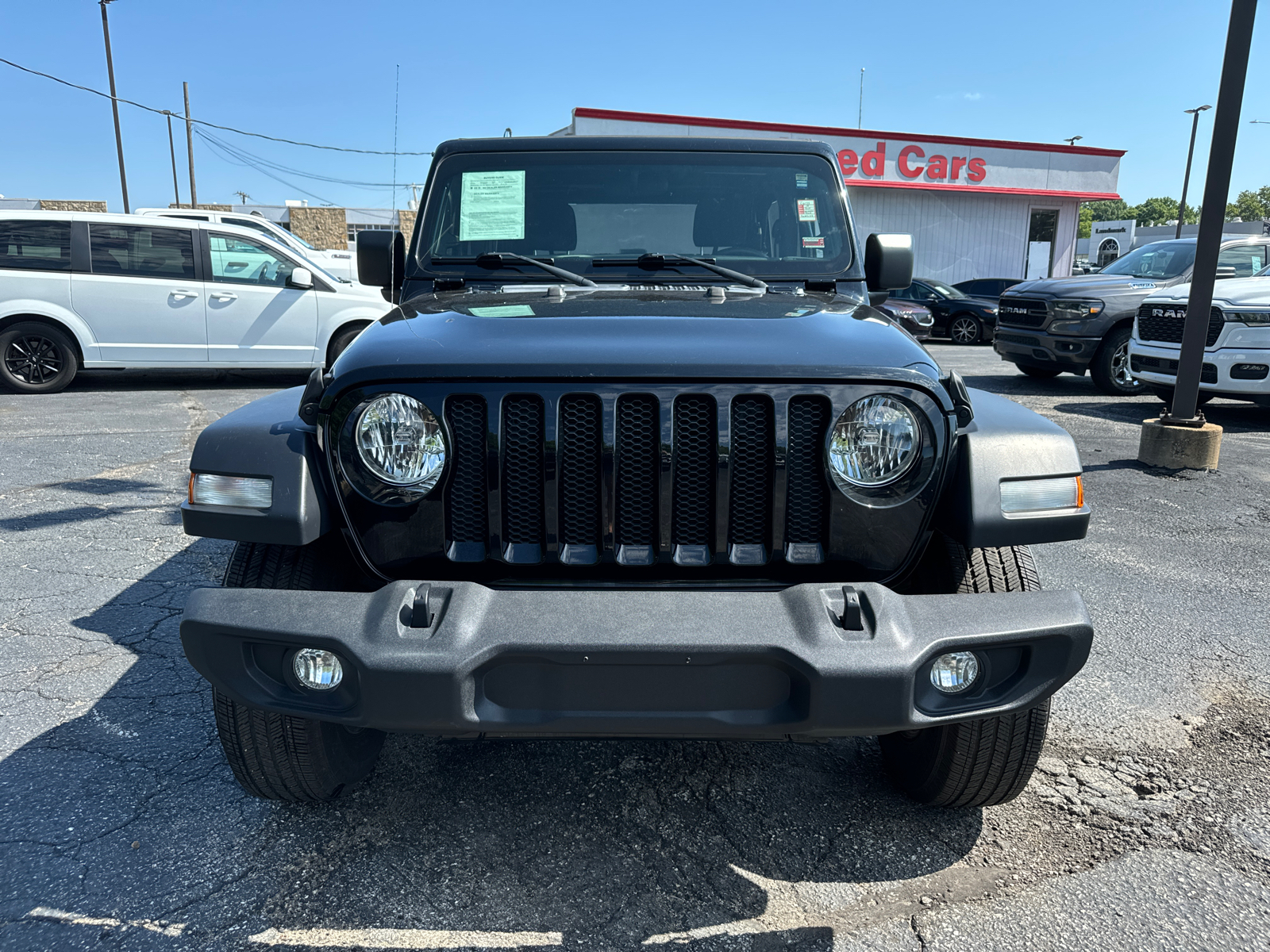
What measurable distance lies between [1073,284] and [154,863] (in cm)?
1038

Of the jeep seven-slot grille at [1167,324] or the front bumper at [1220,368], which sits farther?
the jeep seven-slot grille at [1167,324]

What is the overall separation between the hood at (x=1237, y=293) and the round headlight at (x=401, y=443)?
7.48 m

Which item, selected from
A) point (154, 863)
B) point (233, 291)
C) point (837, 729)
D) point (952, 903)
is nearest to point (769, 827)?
point (952, 903)

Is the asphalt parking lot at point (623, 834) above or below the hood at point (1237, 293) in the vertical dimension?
below

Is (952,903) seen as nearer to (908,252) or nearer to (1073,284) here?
(908,252)

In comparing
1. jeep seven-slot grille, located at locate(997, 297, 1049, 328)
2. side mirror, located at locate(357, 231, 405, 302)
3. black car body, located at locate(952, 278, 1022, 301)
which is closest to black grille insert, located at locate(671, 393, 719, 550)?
side mirror, located at locate(357, 231, 405, 302)

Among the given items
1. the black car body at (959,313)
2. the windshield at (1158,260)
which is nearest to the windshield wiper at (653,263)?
the windshield at (1158,260)

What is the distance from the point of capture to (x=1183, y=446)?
21.5 feet

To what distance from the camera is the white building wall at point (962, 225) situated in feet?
83.5

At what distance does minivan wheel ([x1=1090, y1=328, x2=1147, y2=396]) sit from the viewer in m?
9.92

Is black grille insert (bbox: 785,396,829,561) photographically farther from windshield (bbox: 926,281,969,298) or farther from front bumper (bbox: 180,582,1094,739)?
windshield (bbox: 926,281,969,298)

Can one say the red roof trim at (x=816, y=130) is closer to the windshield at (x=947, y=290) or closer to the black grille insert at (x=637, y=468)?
the windshield at (x=947, y=290)

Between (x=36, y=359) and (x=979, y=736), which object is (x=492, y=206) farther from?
(x=36, y=359)

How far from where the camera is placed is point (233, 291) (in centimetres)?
960
